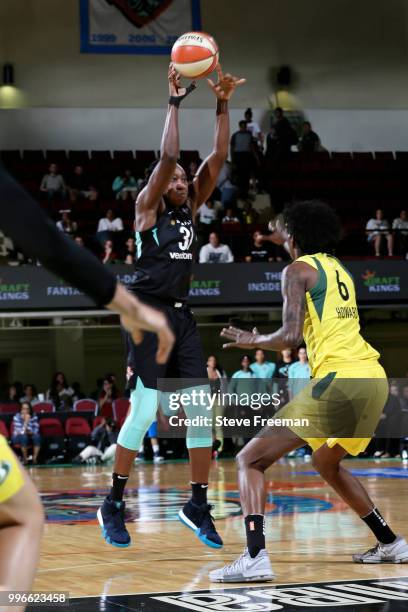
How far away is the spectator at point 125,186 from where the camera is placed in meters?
22.1

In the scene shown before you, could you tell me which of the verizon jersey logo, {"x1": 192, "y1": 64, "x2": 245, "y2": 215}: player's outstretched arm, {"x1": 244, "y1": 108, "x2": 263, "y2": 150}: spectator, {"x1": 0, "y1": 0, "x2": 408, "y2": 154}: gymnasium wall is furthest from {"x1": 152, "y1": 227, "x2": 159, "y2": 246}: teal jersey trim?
{"x1": 0, "y1": 0, "x2": 408, "y2": 154}: gymnasium wall

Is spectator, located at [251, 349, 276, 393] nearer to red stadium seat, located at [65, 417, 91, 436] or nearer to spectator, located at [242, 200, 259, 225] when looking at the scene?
red stadium seat, located at [65, 417, 91, 436]

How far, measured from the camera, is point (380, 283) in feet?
64.8

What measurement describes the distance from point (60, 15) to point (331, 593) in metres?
22.1

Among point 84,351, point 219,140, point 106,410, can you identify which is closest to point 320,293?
point 219,140

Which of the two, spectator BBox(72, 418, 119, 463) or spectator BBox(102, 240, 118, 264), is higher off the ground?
spectator BBox(102, 240, 118, 264)

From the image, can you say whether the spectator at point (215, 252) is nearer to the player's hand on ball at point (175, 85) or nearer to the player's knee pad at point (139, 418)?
the player's knee pad at point (139, 418)

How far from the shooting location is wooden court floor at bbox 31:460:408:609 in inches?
205

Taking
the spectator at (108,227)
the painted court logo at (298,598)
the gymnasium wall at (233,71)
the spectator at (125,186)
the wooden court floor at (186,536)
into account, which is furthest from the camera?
the gymnasium wall at (233,71)

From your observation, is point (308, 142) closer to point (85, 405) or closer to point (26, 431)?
point (85, 405)

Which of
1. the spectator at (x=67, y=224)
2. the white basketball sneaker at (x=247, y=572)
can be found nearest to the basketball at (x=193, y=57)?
the white basketball sneaker at (x=247, y=572)

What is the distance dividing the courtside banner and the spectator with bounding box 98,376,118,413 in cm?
150

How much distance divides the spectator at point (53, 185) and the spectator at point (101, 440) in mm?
6155

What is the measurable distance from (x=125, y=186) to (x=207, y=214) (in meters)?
2.24
